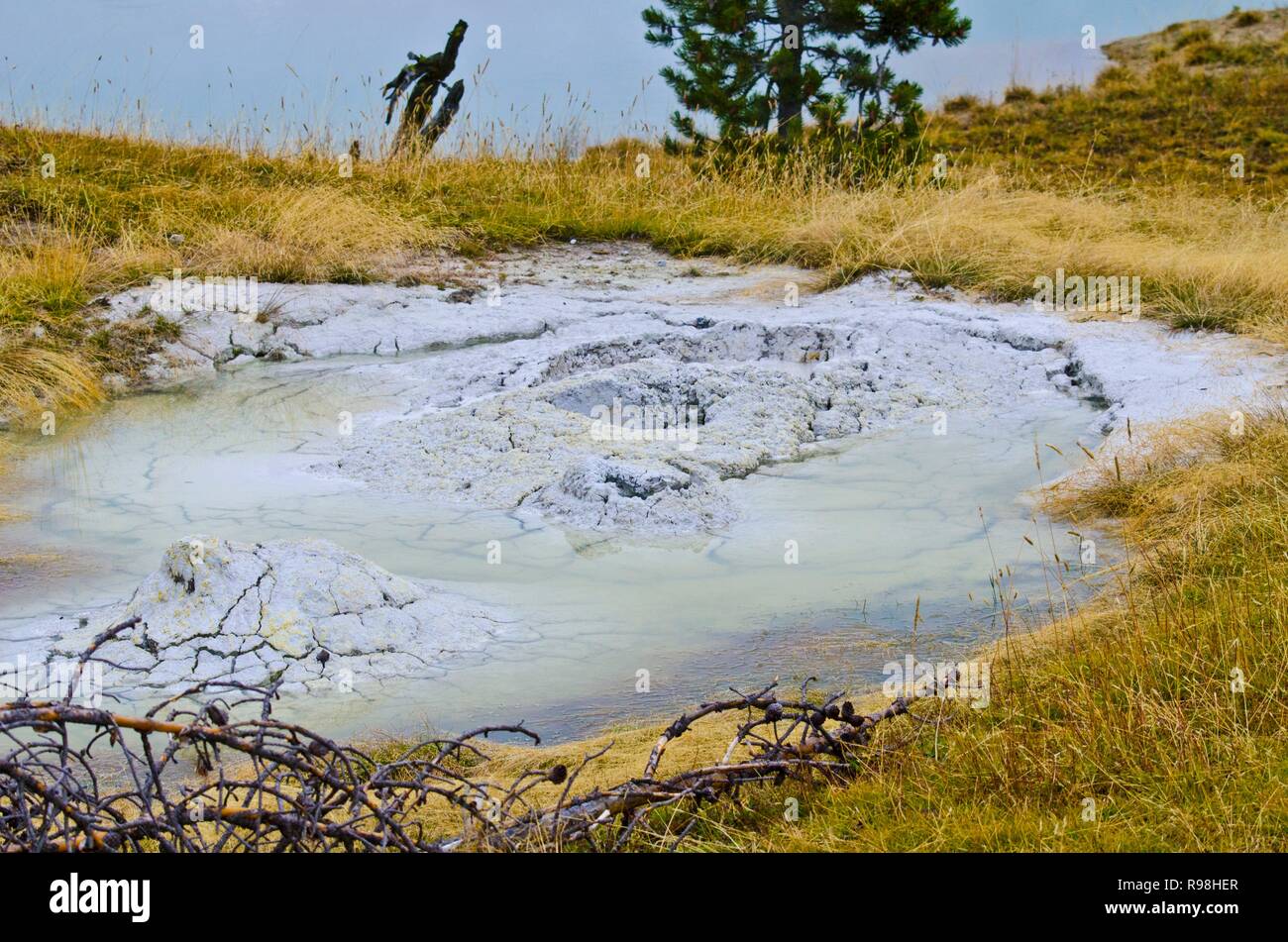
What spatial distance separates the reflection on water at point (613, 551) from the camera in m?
3.81

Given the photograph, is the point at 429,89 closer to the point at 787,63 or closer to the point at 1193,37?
the point at 787,63

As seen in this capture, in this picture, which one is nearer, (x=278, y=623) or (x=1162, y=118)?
(x=278, y=623)

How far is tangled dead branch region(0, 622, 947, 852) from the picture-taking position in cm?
207

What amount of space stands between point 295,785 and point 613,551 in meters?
2.04

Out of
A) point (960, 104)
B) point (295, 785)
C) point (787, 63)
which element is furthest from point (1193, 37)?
point (295, 785)

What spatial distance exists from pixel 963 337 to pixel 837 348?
827 mm

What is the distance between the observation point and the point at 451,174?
1269cm

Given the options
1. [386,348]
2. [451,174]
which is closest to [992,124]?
[451,174]

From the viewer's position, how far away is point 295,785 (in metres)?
3.14

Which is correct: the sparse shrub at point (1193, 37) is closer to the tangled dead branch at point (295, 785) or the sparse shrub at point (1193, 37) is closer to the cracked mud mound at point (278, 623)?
the cracked mud mound at point (278, 623)

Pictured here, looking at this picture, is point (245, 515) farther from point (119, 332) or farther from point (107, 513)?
point (119, 332)

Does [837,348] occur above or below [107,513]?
above

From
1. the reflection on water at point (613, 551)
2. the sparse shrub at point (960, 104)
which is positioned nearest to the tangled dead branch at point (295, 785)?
the reflection on water at point (613, 551)

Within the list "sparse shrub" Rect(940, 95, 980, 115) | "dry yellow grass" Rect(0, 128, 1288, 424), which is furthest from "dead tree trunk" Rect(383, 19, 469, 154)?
"sparse shrub" Rect(940, 95, 980, 115)
